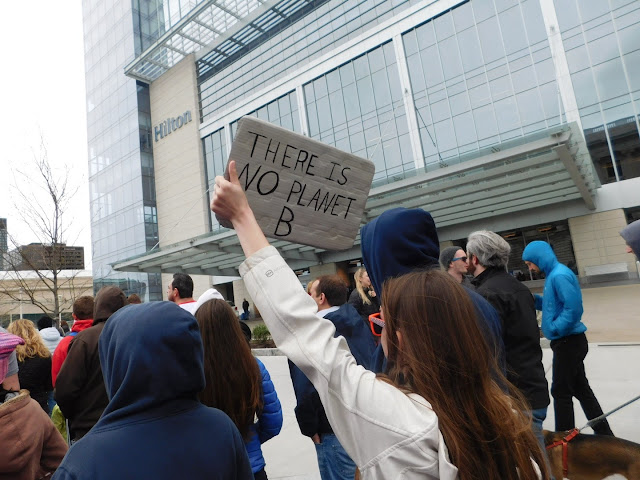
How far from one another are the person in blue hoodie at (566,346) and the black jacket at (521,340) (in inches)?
43.4

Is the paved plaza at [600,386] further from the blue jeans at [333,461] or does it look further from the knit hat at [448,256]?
the knit hat at [448,256]

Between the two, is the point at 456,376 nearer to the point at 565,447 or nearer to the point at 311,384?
the point at 311,384

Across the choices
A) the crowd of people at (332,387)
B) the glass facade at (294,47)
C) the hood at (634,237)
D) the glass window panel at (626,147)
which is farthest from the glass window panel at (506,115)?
the crowd of people at (332,387)

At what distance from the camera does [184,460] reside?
1.29m

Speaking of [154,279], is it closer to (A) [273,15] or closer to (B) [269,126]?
(A) [273,15]

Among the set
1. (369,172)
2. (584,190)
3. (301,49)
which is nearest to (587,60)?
(584,190)

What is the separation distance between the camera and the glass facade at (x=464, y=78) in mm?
19891

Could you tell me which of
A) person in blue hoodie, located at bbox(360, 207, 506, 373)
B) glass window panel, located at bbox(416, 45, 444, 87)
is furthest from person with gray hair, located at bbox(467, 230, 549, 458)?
glass window panel, located at bbox(416, 45, 444, 87)

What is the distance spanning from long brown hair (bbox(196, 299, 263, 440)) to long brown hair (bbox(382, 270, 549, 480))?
1.22 metres

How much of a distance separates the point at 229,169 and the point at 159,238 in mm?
40116

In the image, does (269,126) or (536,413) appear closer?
(269,126)

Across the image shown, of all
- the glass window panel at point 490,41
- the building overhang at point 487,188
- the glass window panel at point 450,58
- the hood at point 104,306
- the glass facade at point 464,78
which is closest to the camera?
the hood at point 104,306

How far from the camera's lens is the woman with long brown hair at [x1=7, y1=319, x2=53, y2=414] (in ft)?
13.0

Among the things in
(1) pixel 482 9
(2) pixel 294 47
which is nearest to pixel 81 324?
(1) pixel 482 9
